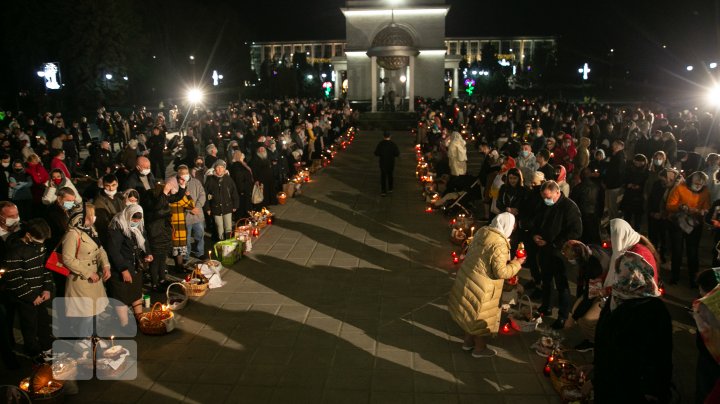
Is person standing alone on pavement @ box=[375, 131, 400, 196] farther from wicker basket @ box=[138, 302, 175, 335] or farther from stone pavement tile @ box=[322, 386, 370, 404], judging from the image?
stone pavement tile @ box=[322, 386, 370, 404]

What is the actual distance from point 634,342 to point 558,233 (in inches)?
124

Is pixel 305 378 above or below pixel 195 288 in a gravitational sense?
below

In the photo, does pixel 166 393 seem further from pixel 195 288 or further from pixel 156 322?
pixel 195 288

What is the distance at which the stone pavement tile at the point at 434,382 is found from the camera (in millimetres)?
5555

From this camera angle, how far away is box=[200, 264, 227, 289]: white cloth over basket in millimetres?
8344

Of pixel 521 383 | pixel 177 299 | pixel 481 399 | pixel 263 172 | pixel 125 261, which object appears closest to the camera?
pixel 481 399

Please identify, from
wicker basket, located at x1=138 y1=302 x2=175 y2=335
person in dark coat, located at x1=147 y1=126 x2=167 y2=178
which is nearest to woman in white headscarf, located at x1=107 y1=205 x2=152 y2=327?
wicker basket, located at x1=138 y1=302 x2=175 y2=335

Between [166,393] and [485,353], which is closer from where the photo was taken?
[166,393]

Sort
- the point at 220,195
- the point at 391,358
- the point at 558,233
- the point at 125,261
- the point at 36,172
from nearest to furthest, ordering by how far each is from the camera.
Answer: the point at 391,358
the point at 125,261
the point at 558,233
the point at 220,195
the point at 36,172

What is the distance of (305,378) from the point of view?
18.9 ft

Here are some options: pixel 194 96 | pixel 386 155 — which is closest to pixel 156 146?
pixel 386 155

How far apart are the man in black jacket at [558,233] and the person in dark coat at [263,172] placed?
720 cm

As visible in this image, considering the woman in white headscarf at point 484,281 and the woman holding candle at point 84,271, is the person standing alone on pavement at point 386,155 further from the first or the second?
the woman holding candle at point 84,271

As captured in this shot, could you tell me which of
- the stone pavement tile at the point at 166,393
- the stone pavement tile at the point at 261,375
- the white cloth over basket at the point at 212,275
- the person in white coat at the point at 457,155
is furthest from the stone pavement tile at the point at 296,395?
the person in white coat at the point at 457,155
